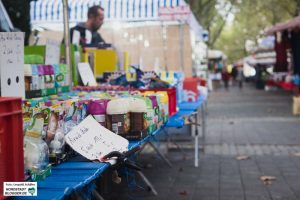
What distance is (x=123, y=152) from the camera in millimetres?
3707

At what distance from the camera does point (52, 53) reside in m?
6.39

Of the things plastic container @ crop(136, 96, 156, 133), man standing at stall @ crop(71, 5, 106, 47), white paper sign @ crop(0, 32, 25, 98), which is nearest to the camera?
white paper sign @ crop(0, 32, 25, 98)

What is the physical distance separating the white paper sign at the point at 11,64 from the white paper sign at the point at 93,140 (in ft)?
1.70

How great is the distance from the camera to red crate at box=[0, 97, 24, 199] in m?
2.65

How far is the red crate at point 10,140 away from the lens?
8.69 feet

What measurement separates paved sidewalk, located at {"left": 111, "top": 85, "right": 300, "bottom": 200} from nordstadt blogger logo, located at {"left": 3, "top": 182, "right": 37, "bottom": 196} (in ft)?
11.2

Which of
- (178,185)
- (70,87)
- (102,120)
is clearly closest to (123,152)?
(102,120)

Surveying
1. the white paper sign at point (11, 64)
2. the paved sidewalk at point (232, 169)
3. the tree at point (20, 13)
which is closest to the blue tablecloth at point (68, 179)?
the white paper sign at point (11, 64)

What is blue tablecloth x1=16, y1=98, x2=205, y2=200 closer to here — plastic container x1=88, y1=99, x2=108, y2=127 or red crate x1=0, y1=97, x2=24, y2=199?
red crate x1=0, y1=97, x2=24, y2=199

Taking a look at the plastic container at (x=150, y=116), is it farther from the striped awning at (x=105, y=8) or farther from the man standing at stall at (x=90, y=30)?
the striped awning at (x=105, y=8)

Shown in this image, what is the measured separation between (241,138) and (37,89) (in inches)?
273

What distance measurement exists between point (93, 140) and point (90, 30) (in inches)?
206

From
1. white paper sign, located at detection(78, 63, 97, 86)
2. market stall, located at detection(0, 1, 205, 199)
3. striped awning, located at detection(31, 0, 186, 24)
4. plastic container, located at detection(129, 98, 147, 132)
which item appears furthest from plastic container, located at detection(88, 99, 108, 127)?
striped awning, located at detection(31, 0, 186, 24)

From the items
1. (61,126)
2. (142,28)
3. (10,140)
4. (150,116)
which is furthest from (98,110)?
(142,28)
